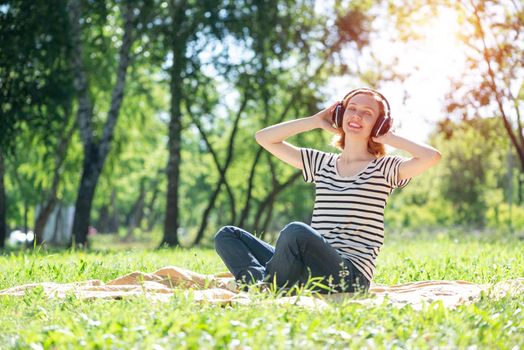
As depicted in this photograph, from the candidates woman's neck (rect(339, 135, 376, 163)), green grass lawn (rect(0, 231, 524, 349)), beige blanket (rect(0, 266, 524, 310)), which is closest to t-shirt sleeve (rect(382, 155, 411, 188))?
woman's neck (rect(339, 135, 376, 163))

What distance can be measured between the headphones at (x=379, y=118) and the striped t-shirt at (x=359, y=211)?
0.70 ft

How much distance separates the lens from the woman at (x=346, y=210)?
6211 mm

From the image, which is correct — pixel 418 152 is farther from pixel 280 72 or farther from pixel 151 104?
pixel 151 104

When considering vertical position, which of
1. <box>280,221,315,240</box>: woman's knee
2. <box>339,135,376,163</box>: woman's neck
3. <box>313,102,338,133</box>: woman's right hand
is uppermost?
<box>313,102,338,133</box>: woman's right hand

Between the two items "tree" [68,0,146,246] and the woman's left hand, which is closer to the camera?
the woman's left hand

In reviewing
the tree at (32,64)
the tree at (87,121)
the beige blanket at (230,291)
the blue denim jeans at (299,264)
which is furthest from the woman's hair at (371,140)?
the tree at (32,64)

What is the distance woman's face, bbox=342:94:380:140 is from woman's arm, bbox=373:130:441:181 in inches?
6.2

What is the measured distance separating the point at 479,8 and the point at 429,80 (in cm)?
271

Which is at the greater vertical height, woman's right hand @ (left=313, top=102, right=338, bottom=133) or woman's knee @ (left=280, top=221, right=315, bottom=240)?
woman's right hand @ (left=313, top=102, right=338, bottom=133)

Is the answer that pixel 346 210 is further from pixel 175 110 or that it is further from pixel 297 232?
pixel 175 110

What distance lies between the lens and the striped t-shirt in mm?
6500

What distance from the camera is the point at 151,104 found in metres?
26.6

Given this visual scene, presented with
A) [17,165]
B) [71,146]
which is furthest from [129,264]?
[17,165]

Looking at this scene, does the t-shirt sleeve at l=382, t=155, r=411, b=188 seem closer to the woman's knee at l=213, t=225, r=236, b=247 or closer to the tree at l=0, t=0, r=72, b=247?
the woman's knee at l=213, t=225, r=236, b=247
